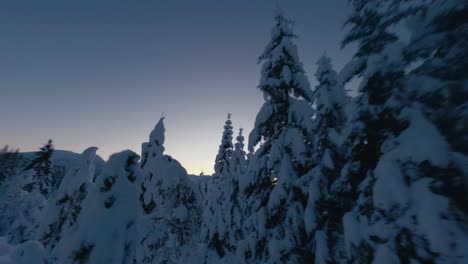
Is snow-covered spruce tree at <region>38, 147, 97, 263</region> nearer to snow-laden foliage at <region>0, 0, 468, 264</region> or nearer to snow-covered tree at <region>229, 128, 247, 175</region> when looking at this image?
snow-laden foliage at <region>0, 0, 468, 264</region>

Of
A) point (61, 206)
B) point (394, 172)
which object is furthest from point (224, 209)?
point (394, 172)

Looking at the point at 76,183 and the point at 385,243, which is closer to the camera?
the point at 385,243

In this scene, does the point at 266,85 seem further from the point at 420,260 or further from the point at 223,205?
the point at 223,205

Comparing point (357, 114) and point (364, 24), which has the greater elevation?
point (364, 24)

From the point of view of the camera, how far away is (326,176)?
841cm

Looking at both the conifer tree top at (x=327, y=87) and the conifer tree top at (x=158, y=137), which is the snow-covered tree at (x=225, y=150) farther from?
the conifer tree top at (x=327, y=87)

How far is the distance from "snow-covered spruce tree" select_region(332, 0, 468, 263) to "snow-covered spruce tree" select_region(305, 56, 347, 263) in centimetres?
115

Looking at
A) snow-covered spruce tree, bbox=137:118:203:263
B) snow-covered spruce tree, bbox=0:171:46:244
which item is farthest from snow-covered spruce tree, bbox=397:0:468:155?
snow-covered spruce tree, bbox=0:171:46:244

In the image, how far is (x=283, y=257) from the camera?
8.70 meters

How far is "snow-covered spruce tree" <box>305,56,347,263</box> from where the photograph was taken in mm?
7570

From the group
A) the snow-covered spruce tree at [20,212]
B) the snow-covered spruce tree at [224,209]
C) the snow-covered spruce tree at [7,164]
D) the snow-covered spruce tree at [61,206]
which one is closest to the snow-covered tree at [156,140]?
the snow-covered spruce tree at [224,209]

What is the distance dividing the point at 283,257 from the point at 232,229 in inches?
524

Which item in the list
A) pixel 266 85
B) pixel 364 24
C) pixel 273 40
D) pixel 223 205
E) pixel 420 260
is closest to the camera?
pixel 420 260

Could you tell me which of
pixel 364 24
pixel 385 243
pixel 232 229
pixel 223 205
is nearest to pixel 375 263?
pixel 385 243
